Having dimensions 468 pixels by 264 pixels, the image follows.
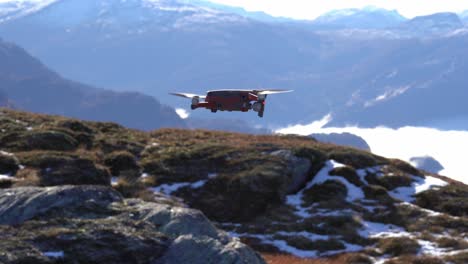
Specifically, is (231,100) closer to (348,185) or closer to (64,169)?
(64,169)

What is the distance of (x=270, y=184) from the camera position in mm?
38219

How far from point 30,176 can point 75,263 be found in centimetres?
2041

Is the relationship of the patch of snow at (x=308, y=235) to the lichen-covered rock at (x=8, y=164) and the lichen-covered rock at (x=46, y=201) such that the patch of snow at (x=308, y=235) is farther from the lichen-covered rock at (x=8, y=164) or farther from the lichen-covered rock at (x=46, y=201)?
the lichen-covered rock at (x=46, y=201)

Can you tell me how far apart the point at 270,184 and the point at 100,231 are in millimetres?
24782

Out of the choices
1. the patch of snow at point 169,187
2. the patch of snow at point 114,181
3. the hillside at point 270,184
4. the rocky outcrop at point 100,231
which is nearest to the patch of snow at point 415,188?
the hillside at point 270,184

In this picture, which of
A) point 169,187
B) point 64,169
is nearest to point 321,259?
point 169,187

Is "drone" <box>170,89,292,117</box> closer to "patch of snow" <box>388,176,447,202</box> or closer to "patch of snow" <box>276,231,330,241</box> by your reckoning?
"patch of snow" <box>276,231,330,241</box>

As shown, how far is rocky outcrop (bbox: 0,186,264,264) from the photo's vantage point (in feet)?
43.4

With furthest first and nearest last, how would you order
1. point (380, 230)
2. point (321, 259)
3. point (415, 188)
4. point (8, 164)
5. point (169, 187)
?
1. point (415, 188)
2. point (169, 187)
3. point (8, 164)
4. point (380, 230)
5. point (321, 259)

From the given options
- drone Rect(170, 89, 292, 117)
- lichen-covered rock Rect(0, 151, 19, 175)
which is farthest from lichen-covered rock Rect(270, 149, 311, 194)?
lichen-covered rock Rect(0, 151, 19, 175)

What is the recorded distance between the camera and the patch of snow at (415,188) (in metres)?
39.1

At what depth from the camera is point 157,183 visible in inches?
1501

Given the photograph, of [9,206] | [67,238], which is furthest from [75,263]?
[9,206]

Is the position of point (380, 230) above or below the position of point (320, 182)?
below
